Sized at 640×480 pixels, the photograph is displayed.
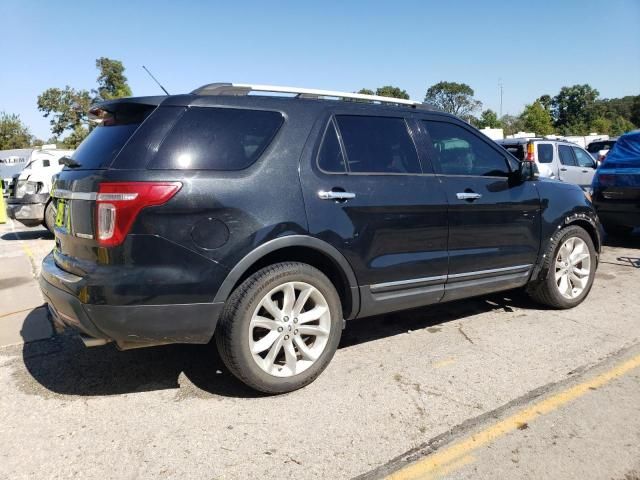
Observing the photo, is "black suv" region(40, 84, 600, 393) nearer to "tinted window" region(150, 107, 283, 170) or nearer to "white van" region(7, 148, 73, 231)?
"tinted window" region(150, 107, 283, 170)

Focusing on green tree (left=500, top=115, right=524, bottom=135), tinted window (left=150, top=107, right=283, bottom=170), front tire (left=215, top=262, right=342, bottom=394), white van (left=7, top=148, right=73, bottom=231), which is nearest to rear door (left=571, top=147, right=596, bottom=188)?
front tire (left=215, top=262, right=342, bottom=394)

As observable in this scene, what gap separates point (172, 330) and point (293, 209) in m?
0.98

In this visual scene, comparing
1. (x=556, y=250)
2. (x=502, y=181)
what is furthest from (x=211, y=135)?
(x=556, y=250)

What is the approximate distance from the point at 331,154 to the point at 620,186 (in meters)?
6.36

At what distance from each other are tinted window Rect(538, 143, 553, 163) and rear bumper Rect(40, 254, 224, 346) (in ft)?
34.0

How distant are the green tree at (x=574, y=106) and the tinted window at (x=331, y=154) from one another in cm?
9235

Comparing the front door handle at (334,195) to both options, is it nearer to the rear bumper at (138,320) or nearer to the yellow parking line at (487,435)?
the rear bumper at (138,320)

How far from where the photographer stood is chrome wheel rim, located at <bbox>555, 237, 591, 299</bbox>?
475cm

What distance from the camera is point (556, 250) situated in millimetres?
4633

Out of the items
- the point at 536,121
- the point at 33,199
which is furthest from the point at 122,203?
the point at 536,121

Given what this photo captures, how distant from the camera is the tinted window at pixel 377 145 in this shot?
351 cm

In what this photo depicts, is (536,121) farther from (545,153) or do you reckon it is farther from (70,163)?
(70,163)

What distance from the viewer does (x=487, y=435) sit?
2.70 meters

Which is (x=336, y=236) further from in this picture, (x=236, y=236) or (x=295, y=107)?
(x=295, y=107)
